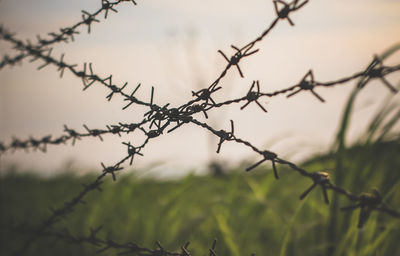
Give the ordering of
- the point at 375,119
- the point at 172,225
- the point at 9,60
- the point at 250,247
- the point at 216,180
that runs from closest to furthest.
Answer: the point at 9,60 → the point at 375,119 → the point at 250,247 → the point at 172,225 → the point at 216,180

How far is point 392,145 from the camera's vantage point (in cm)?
164

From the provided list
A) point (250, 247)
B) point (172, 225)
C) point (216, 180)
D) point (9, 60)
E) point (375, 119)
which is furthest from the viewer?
point (216, 180)

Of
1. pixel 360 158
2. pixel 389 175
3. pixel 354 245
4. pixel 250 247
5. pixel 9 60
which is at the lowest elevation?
pixel 250 247

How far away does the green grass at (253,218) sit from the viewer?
1.44 meters

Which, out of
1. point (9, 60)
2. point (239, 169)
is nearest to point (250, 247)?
point (239, 169)

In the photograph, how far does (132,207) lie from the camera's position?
2705 mm

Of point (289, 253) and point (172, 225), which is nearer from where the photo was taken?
point (289, 253)

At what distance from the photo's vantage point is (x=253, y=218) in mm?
2012

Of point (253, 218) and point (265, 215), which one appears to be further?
point (265, 215)

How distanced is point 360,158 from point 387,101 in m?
0.32

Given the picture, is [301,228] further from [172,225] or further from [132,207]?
[132,207]

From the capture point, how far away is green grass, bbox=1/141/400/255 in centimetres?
144

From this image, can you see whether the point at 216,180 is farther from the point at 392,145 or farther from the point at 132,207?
the point at 392,145

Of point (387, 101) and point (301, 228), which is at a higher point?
point (387, 101)
